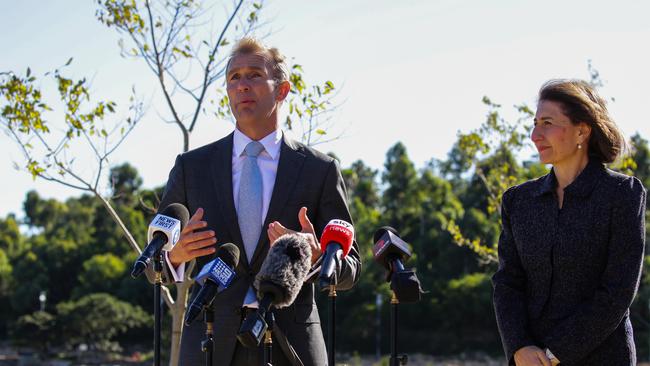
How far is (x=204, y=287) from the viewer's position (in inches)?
127

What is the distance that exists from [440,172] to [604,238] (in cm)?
6470

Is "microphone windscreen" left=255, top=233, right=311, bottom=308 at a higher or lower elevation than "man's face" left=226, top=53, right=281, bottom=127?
lower

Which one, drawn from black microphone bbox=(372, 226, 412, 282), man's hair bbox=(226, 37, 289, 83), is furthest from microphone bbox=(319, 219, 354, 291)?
man's hair bbox=(226, 37, 289, 83)

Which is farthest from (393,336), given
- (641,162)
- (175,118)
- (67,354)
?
(67,354)

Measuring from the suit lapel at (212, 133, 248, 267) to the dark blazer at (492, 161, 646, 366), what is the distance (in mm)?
1148

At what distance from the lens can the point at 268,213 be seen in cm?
402

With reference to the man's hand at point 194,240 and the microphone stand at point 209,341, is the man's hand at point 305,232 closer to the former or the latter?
the man's hand at point 194,240

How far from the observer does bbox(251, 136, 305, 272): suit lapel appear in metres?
3.93

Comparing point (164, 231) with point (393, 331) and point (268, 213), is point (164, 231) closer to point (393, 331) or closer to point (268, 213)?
point (268, 213)

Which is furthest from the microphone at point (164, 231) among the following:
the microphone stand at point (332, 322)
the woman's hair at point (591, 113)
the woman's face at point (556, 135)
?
the woman's hair at point (591, 113)

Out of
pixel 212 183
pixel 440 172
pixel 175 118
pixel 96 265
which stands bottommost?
pixel 212 183

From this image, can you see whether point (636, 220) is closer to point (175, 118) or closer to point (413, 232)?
point (175, 118)

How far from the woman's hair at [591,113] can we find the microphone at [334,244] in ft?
3.54

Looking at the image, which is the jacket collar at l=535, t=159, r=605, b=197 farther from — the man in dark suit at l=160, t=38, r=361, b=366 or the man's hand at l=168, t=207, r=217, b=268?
the man's hand at l=168, t=207, r=217, b=268
